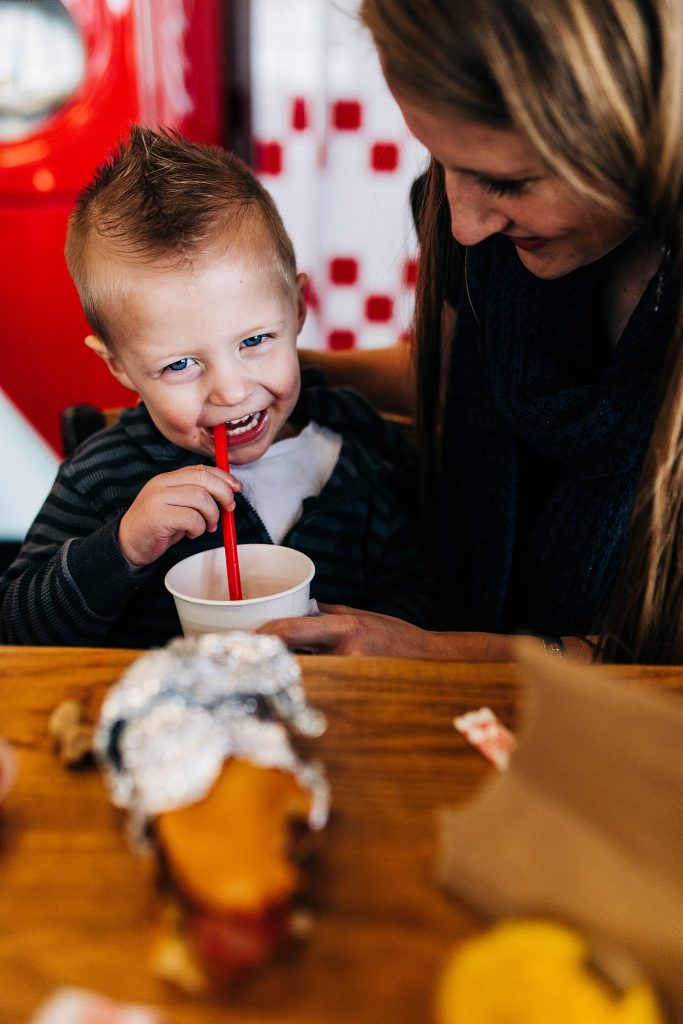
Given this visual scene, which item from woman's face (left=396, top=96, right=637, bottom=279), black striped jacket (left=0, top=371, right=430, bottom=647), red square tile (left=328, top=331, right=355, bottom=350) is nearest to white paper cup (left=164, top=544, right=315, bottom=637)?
black striped jacket (left=0, top=371, right=430, bottom=647)

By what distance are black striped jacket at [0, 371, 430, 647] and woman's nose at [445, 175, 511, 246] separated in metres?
0.42

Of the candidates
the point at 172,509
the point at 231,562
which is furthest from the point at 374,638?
the point at 172,509

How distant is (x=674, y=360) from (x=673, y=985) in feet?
1.76

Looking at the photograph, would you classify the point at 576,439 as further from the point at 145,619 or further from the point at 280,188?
the point at 280,188

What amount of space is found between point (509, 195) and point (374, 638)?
0.42 metres

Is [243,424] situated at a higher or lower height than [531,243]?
lower

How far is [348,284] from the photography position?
2.41 m

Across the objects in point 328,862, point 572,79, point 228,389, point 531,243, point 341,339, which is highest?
point 572,79

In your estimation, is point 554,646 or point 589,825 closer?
point 589,825

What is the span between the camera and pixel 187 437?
1.07 m

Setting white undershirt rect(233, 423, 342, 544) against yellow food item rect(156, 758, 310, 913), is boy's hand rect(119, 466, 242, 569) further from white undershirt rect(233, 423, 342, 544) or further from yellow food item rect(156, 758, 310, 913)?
yellow food item rect(156, 758, 310, 913)

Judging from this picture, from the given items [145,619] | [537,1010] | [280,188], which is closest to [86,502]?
[145,619]

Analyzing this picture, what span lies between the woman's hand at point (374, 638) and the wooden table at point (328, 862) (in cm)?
6

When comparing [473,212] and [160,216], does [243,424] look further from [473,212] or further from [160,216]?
[473,212]
